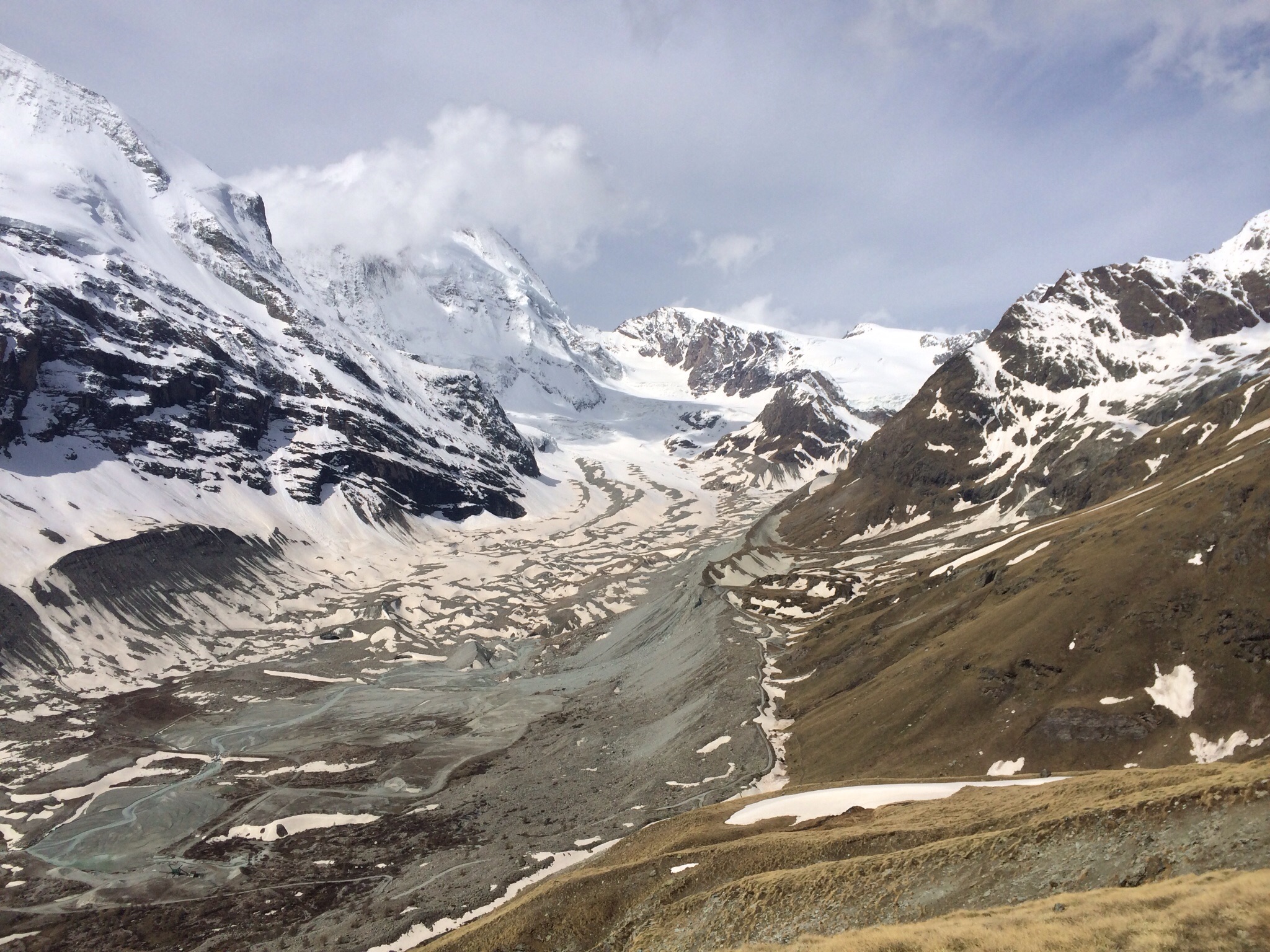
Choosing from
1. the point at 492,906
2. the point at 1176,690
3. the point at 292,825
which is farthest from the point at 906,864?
the point at 292,825

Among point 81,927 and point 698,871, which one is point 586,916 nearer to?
point 698,871

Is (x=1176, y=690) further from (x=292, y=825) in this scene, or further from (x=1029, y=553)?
(x=292, y=825)

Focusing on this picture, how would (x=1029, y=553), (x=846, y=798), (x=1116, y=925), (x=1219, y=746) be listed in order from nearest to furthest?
(x=1116, y=925), (x=846, y=798), (x=1219, y=746), (x=1029, y=553)

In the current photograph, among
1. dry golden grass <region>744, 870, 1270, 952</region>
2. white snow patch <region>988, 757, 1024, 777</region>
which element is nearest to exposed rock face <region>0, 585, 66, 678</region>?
white snow patch <region>988, 757, 1024, 777</region>

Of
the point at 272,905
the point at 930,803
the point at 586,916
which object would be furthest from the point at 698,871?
the point at 272,905

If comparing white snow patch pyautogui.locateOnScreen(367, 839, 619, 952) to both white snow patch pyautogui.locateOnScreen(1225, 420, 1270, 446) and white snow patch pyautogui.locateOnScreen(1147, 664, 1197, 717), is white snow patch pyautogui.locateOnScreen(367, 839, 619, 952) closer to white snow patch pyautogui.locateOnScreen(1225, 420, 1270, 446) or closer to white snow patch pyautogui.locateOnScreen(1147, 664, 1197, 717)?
white snow patch pyautogui.locateOnScreen(1147, 664, 1197, 717)

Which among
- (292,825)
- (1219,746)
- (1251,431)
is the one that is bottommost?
(1219,746)

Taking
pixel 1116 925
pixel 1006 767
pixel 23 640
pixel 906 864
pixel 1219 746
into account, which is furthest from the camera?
pixel 23 640

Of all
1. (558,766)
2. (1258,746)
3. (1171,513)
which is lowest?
(1258,746)
